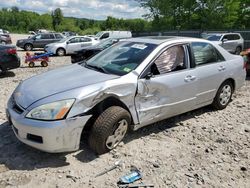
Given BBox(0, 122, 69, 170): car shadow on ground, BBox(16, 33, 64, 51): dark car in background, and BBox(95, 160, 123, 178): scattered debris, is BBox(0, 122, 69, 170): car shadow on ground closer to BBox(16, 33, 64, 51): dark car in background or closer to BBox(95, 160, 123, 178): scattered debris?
BBox(95, 160, 123, 178): scattered debris

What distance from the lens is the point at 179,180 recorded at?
3.34 m

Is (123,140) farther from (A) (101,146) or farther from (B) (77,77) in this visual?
(B) (77,77)

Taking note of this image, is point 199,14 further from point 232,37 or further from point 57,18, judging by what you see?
point 57,18

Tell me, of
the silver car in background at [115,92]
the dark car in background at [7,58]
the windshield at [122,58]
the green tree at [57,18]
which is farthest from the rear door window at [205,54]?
the green tree at [57,18]

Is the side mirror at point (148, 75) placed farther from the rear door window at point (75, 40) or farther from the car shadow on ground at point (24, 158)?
the rear door window at point (75, 40)

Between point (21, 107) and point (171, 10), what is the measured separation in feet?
155

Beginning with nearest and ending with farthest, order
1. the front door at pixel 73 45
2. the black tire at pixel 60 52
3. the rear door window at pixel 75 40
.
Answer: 1. the black tire at pixel 60 52
2. the front door at pixel 73 45
3. the rear door window at pixel 75 40

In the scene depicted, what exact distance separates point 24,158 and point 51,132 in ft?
2.36

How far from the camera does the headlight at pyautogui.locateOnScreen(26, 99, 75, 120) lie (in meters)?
3.37

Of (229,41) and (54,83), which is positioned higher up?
(229,41)

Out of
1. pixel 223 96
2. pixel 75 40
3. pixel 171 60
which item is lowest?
pixel 223 96

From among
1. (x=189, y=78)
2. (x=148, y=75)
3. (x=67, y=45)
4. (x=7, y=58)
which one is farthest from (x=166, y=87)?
(x=67, y=45)

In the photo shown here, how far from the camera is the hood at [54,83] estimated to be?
142 inches

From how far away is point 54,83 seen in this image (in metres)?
3.87
